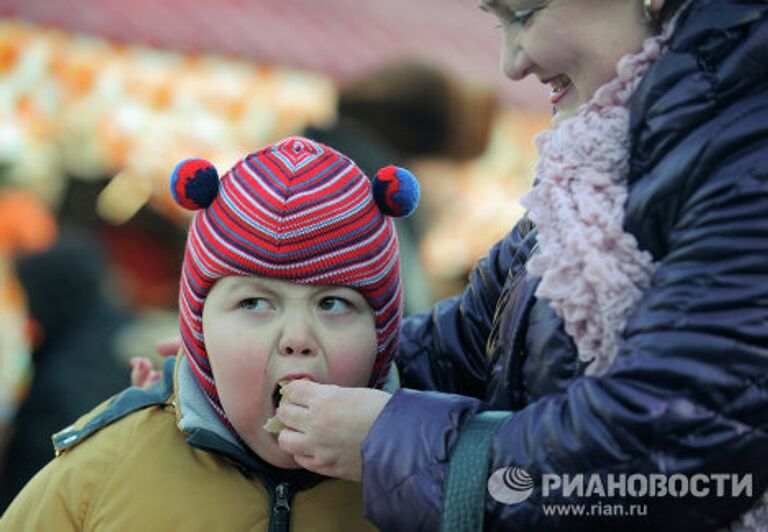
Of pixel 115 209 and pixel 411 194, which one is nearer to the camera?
pixel 411 194

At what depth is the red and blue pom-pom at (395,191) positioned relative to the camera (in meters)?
2.12

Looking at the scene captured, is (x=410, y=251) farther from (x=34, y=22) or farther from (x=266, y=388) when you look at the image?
(x=34, y=22)

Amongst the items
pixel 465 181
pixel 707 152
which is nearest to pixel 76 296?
pixel 465 181

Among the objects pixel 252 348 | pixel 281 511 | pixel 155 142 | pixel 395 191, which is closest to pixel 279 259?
pixel 252 348

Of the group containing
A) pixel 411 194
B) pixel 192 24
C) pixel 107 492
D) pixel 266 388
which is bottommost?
pixel 107 492

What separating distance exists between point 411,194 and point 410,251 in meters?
1.69

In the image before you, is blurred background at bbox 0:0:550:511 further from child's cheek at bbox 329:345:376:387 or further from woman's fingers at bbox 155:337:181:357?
child's cheek at bbox 329:345:376:387

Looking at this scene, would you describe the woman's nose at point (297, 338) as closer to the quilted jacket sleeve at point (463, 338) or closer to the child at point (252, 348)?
the child at point (252, 348)

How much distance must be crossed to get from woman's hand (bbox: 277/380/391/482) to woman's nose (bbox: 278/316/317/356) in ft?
0.43

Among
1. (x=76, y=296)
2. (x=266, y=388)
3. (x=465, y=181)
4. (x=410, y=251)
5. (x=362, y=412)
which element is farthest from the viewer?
(x=465, y=181)

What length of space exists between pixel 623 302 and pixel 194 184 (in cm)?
81

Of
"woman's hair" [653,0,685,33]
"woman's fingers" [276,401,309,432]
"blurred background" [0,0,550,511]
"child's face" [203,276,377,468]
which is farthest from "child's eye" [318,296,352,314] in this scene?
"blurred background" [0,0,550,511]

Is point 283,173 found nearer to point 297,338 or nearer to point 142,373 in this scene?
point 297,338

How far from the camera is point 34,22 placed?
6266mm
